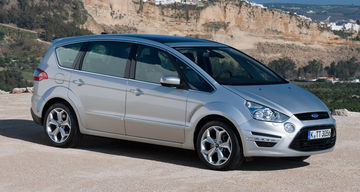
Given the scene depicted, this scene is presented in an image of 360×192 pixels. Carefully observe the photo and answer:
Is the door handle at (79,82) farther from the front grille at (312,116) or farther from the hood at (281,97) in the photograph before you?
the front grille at (312,116)

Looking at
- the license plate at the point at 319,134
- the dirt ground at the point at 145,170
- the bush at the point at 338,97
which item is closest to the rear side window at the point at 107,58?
the dirt ground at the point at 145,170

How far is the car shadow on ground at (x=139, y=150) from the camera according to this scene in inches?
340

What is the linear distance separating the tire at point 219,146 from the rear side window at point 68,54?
7.66 feet

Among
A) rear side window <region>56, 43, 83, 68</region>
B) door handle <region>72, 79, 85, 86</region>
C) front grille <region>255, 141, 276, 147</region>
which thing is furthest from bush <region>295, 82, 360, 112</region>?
front grille <region>255, 141, 276, 147</region>

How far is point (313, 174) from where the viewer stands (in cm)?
808

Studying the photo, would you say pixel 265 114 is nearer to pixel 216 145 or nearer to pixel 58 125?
pixel 216 145

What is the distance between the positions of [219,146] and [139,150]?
1.84 metres

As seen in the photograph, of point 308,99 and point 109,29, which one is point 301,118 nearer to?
point 308,99

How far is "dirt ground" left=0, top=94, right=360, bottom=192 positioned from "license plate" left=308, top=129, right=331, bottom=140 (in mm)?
403

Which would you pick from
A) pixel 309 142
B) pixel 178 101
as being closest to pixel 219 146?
pixel 178 101

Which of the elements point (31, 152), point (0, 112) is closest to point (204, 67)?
point (31, 152)

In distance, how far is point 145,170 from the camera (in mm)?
8125

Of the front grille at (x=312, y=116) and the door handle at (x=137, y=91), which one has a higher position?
the door handle at (x=137, y=91)

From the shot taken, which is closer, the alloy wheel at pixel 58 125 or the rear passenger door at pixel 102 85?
the rear passenger door at pixel 102 85
